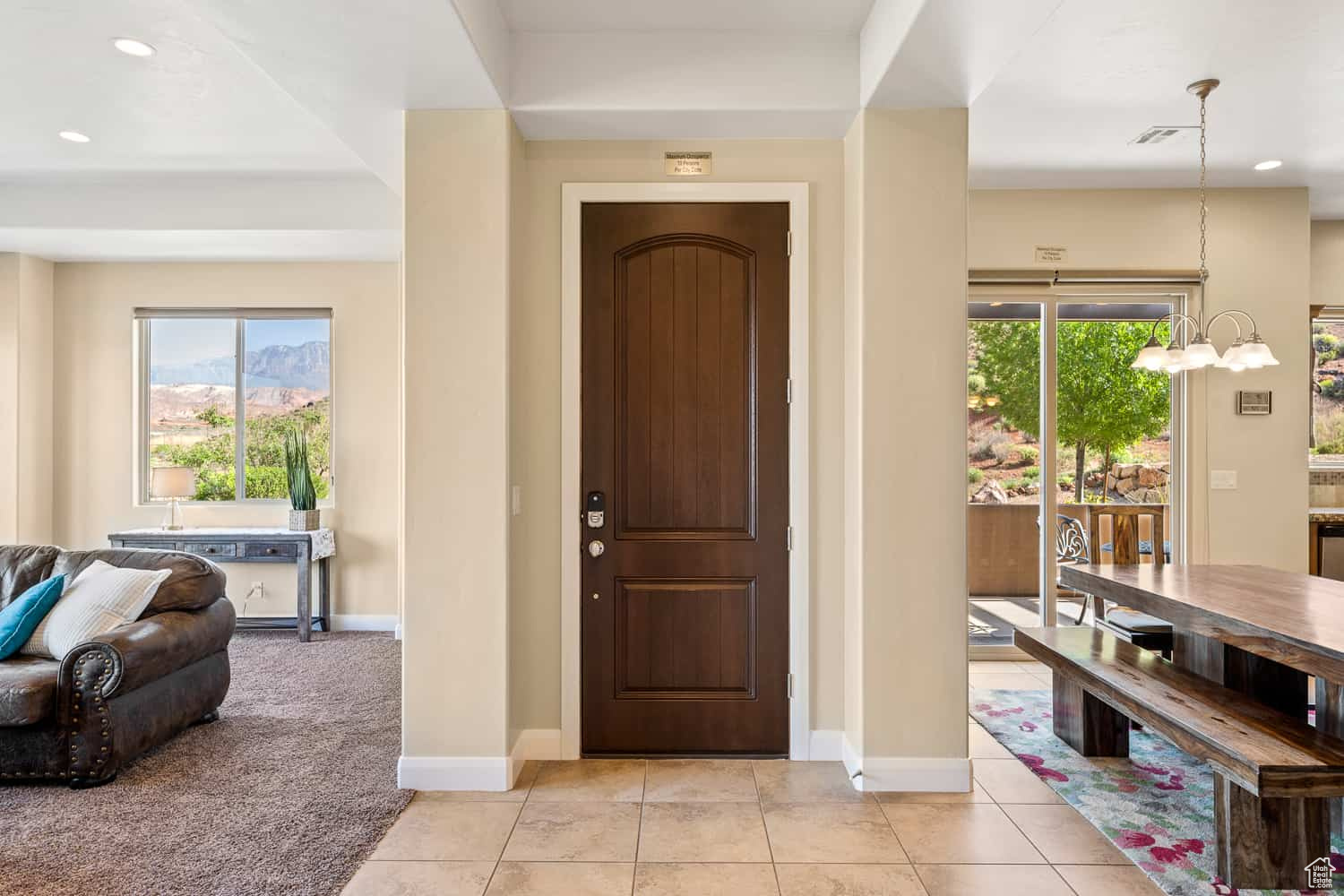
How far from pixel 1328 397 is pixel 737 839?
5186 mm

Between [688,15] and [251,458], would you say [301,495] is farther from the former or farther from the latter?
[688,15]

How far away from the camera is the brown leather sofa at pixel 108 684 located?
2.89m

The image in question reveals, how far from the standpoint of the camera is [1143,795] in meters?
2.90

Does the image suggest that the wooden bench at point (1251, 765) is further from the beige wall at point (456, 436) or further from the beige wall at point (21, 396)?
the beige wall at point (21, 396)

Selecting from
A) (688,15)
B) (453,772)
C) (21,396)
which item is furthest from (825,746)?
(21,396)

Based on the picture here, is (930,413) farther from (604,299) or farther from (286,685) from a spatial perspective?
(286,685)

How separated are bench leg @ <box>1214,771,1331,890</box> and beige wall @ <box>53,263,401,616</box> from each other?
480 centimetres

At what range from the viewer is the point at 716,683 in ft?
10.7

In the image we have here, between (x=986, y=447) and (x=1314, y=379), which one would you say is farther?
(x=1314, y=379)

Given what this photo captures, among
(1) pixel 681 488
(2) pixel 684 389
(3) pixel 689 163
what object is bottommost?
(1) pixel 681 488

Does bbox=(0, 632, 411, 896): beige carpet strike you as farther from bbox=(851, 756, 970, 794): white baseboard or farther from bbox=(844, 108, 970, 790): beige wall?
bbox=(844, 108, 970, 790): beige wall

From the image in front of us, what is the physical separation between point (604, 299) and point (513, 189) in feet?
1.81

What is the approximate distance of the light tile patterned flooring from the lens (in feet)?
7.50

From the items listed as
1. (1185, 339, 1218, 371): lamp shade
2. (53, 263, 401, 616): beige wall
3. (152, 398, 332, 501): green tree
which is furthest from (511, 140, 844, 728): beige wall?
(152, 398, 332, 501): green tree
